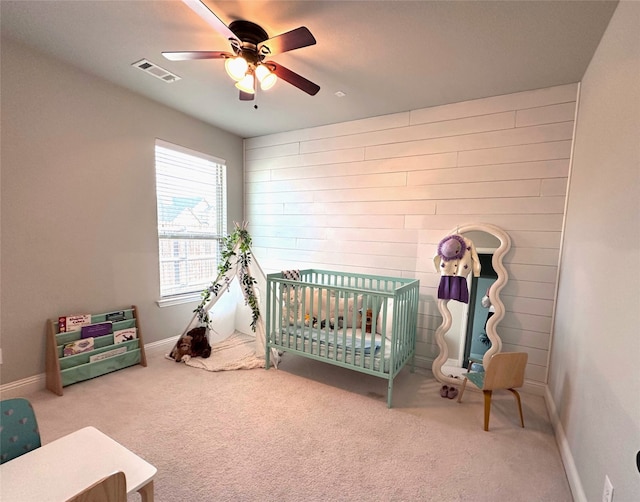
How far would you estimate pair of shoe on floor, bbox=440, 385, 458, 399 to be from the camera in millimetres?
2436

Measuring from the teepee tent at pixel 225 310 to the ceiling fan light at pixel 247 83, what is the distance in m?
1.50

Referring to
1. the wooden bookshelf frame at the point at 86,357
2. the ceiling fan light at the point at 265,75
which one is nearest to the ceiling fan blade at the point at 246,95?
the ceiling fan light at the point at 265,75

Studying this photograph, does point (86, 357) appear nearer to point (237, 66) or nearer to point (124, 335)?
point (124, 335)

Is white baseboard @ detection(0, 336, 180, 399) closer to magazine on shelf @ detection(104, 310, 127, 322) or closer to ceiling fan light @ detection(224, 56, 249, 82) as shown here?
magazine on shelf @ detection(104, 310, 127, 322)

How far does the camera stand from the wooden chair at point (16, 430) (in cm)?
98

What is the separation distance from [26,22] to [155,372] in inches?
107

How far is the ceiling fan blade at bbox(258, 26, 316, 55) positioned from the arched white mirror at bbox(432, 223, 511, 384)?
186cm

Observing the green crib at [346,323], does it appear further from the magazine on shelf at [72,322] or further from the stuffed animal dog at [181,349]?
the magazine on shelf at [72,322]

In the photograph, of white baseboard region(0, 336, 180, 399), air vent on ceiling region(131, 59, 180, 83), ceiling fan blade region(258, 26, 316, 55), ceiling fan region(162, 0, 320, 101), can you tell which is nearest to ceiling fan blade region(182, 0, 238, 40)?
ceiling fan region(162, 0, 320, 101)

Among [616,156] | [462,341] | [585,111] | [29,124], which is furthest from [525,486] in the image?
[29,124]

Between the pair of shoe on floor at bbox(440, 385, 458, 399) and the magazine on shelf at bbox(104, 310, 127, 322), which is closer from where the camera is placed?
the pair of shoe on floor at bbox(440, 385, 458, 399)

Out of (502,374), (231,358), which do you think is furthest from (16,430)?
(502,374)

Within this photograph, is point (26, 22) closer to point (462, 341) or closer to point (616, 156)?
point (616, 156)

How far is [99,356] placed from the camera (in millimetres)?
2572
